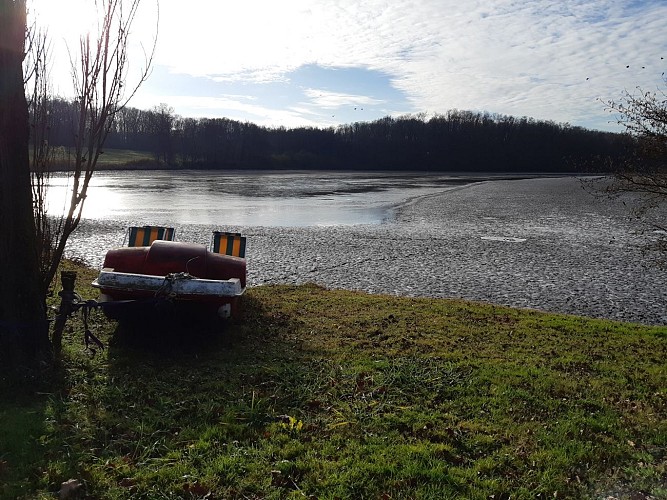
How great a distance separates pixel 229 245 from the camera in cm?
996

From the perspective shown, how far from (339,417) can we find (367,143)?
143318mm

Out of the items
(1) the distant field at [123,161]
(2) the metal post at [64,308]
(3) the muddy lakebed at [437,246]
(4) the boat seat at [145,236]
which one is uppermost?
(1) the distant field at [123,161]

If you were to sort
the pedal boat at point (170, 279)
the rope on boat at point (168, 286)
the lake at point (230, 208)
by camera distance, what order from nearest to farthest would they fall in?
the rope on boat at point (168, 286), the pedal boat at point (170, 279), the lake at point (230, 208)

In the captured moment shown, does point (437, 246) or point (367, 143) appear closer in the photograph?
point (437, 246)

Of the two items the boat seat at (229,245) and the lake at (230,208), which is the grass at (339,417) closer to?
the boat seat at (229,245)

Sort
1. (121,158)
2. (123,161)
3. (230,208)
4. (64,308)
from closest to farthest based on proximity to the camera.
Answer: (64,308)
(230,208)
(123,161)
(121,158)

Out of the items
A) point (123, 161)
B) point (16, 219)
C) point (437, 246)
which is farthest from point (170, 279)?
point (123, 161)

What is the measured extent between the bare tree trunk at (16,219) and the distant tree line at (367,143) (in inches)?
3827

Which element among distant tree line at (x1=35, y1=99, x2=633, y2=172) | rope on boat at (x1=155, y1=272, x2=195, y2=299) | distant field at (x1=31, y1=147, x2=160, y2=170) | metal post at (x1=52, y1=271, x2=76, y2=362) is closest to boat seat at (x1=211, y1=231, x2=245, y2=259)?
rope on boat at (x1=155, y1=272, x2=195, y2=299)

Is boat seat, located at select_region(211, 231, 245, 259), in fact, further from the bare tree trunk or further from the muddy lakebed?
the bare tree trunk

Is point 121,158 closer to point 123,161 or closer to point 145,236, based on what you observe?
point 123,161

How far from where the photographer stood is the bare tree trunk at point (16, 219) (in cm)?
533

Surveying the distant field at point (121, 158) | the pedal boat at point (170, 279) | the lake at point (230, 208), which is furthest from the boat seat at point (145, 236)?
the distant field at point (121, 158)

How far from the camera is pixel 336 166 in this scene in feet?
416
